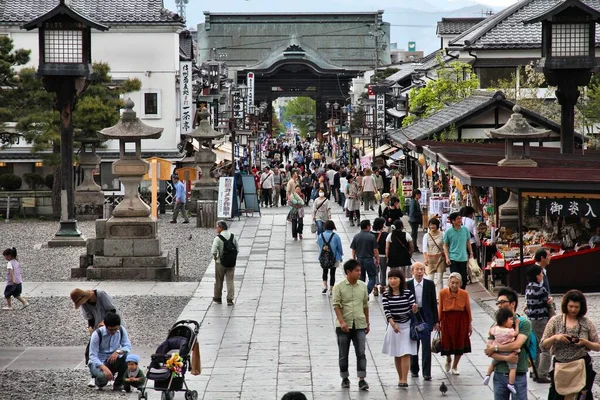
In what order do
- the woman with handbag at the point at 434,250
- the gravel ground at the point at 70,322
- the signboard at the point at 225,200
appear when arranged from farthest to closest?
the signboard at the point at 225,200 → the woman with handbag at the point at 434,250 → the gravel ground at the point at 70,322

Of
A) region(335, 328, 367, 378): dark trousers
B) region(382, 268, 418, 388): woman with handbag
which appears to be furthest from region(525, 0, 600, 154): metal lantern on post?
region(335, 328, 367, 378): dark trousers

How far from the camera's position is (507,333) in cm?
977

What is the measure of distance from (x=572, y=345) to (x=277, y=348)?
5148mm

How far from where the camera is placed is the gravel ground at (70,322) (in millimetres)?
14688

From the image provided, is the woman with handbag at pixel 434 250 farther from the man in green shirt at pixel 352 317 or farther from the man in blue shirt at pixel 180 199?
the man in blue shirt at pixel 180 199

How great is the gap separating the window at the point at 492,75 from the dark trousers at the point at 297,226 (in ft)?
42.4

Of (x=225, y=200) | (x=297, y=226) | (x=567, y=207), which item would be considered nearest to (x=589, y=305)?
(x=567, y=207)

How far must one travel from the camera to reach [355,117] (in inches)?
2413

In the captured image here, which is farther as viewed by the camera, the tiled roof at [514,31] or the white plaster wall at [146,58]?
the white plaster wall at [146,58]

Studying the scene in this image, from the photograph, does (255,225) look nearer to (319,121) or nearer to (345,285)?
(345,285)

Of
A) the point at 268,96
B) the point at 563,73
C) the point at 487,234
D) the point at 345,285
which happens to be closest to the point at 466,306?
the point at 345,285

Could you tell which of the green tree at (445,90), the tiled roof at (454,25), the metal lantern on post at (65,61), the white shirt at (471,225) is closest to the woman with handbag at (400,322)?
the white shirt at (471,225)

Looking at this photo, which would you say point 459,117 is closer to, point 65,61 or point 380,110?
point 65,61

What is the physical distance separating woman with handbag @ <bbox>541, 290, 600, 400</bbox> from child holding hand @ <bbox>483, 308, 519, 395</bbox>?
307mm
